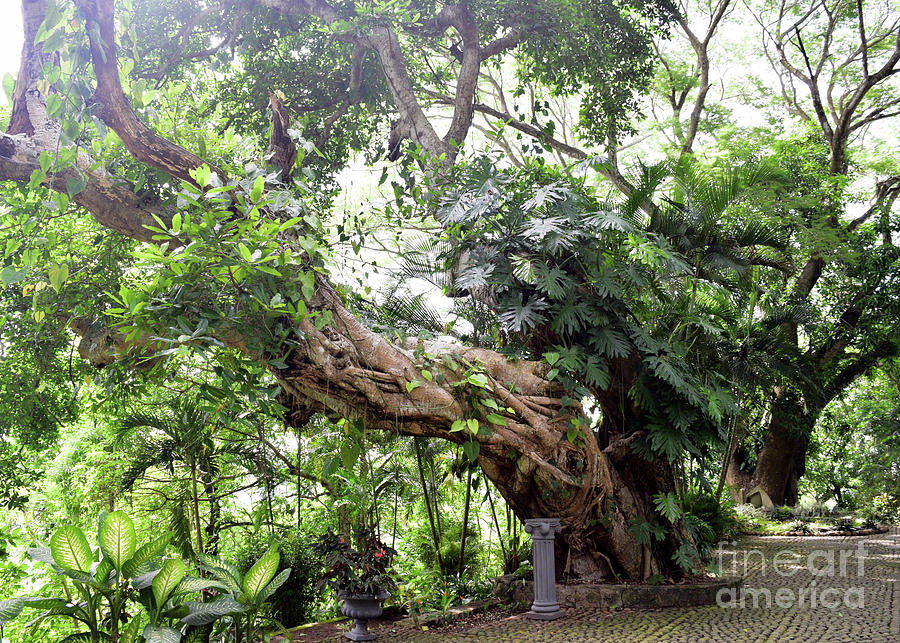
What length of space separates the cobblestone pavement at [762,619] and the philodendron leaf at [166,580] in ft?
6.30

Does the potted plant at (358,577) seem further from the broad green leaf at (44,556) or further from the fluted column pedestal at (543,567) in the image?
the broad green leaf at (44,556)

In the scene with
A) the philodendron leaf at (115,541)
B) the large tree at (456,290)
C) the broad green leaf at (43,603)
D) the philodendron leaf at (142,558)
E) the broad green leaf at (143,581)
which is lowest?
the broad green leaf at (43,603)

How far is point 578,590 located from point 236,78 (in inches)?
276

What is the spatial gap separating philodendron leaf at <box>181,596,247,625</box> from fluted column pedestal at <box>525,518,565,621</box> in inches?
95.3

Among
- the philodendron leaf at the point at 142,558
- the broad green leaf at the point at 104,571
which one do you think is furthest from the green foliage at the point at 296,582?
the broad green leaf at the point at 104,571

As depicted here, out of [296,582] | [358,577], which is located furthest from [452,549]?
[358,577]

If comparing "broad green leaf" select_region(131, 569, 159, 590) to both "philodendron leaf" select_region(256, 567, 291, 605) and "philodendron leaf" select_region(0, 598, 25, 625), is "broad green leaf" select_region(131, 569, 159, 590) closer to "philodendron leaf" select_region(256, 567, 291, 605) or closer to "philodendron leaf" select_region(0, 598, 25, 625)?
"philodendron leaf" select_region(0, 598, 25, 625)

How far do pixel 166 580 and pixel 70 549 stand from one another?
498mm

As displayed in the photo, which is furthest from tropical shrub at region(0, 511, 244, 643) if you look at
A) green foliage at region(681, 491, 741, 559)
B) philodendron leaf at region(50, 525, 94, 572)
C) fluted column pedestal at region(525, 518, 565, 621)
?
green foliage at region(681, 491, 741, 559)

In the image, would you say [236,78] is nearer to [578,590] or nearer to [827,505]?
[578,590]

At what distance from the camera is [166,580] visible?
10.7 feet

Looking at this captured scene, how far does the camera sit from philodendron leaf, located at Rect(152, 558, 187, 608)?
10.6ft

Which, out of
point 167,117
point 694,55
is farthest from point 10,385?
point 694,55

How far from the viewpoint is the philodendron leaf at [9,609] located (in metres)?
3.00
